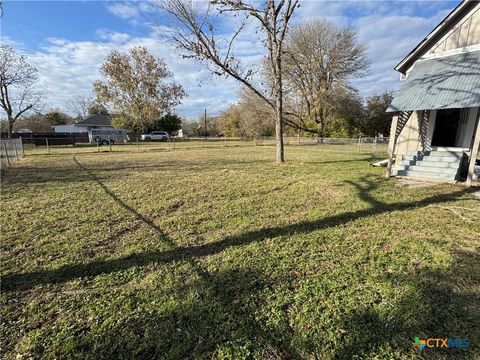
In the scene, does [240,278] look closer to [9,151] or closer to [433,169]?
[433,169]

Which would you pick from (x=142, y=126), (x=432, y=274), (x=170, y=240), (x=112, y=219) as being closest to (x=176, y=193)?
(x=112, y=219)

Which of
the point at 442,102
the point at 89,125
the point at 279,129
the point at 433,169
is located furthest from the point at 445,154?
the point at 89,125

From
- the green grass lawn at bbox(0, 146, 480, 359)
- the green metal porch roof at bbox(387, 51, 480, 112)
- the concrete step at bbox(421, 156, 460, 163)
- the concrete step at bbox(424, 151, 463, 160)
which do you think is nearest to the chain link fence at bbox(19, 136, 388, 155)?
the concrete step at bbox(424, 151, 463, 160)

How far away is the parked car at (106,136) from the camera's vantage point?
1254 inches

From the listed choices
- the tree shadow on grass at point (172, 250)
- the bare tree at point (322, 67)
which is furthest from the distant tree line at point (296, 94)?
the tree shadow on grass at point (172, 250)

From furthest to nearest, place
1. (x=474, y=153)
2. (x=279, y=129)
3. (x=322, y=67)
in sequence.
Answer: (x=322, y=67)
(x=279, y=129)
(x=474, y=153)

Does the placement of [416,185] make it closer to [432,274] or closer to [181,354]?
[432,274]

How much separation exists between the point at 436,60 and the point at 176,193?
8846mm

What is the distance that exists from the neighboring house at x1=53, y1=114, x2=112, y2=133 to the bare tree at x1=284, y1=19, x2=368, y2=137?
3512 centimetres

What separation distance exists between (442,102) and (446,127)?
2453 millimetres

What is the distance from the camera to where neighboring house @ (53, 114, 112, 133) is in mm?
45219

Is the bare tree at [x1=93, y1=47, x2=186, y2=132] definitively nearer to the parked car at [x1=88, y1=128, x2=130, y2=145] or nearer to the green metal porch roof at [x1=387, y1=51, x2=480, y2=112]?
the parked car at [x1=88, y1=128, x2=130, y2=145]

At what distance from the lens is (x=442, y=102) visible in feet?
21.0

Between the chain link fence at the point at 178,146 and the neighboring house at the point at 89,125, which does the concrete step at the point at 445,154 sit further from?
the neighboring house at the point at 89,125
